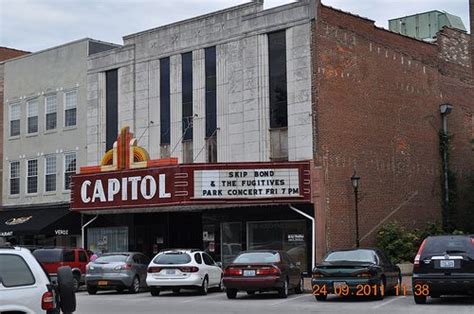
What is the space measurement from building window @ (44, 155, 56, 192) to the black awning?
1.24 meters

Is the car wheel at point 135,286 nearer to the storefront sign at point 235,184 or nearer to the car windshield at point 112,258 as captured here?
the car windshield at point 112,258

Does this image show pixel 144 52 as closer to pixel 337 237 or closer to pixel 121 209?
pixel 121 209

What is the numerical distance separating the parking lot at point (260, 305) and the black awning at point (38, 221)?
41.7 feet

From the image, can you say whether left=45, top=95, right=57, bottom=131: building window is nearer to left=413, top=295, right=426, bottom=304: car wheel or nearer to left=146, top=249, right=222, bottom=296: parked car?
left=146, top=249, right=222, bottom=296: parked car

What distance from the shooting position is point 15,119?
1677 inches

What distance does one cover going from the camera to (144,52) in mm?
36531

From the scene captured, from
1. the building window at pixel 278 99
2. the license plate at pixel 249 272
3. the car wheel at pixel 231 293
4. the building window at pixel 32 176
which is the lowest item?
the car wheel at pixel 231 293

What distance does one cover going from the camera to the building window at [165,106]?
116 ft

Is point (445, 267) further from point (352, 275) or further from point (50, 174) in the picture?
point (50, 174)

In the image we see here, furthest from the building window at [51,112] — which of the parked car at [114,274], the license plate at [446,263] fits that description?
the license plate at [446,263]

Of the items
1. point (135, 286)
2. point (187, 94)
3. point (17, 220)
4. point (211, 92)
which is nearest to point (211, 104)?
point (211, 92)

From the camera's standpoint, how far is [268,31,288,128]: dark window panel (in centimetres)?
3180

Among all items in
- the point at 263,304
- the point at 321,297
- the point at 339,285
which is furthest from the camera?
the point at 321,297

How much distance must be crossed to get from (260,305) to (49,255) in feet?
37.5
